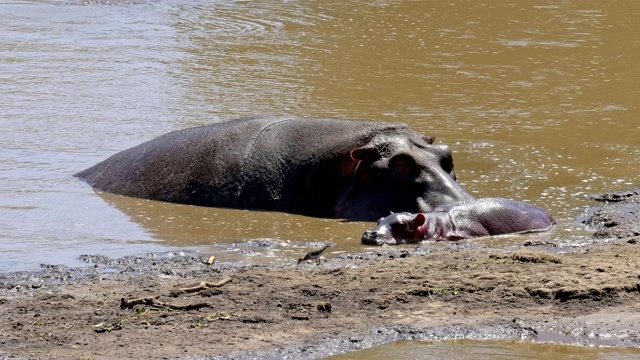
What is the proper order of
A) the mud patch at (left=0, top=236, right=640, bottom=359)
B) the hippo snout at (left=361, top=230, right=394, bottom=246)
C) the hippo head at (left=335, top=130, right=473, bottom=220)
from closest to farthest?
the mud patch at (left=0, top=236, right=640, bottom=359), the hippo snout at (left=361, top=230, right=394, bottom=246), the hippo head at (left=335, top=130, right=473, bottom=220)

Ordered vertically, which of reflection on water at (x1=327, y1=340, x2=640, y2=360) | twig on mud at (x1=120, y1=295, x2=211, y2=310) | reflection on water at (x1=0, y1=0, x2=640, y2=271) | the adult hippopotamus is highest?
reflection on water at (x1=327, y1=340, x2=640, y2=360)

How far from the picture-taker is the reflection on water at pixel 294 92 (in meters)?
8.32

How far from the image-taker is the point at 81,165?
10.2 metres

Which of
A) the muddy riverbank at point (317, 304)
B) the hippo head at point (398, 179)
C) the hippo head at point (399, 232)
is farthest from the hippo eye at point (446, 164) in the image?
the muddy riverbank at point (317, 304)

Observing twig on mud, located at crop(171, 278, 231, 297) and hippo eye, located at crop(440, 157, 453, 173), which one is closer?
twig on mud, located at crop(171, 278, 231, 297)

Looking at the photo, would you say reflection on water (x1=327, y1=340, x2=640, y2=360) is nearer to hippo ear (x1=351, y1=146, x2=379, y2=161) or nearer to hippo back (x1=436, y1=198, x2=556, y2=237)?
hippo back (x1=436, y1=198, x2=556, y2=237)

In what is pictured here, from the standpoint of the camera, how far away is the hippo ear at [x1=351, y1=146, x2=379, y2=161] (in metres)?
8.28

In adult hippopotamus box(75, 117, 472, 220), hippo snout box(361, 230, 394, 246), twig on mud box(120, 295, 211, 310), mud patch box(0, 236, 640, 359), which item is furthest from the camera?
adult hippopotamus box(75, 117, 472, 220)

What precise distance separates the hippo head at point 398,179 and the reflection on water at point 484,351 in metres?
2.63

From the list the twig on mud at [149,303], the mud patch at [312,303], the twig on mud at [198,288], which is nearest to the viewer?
the mud patch at [312,303]

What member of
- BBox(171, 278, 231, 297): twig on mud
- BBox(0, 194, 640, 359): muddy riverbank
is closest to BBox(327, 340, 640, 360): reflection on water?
BBox(0, 194, 640, 359): muddy riverbank

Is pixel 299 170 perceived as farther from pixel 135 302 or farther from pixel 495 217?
pixel 135 302

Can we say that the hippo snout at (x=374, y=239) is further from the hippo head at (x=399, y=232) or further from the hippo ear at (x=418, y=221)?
the hippo ear at (x=418, y=221)

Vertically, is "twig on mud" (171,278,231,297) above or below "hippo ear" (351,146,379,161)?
below
